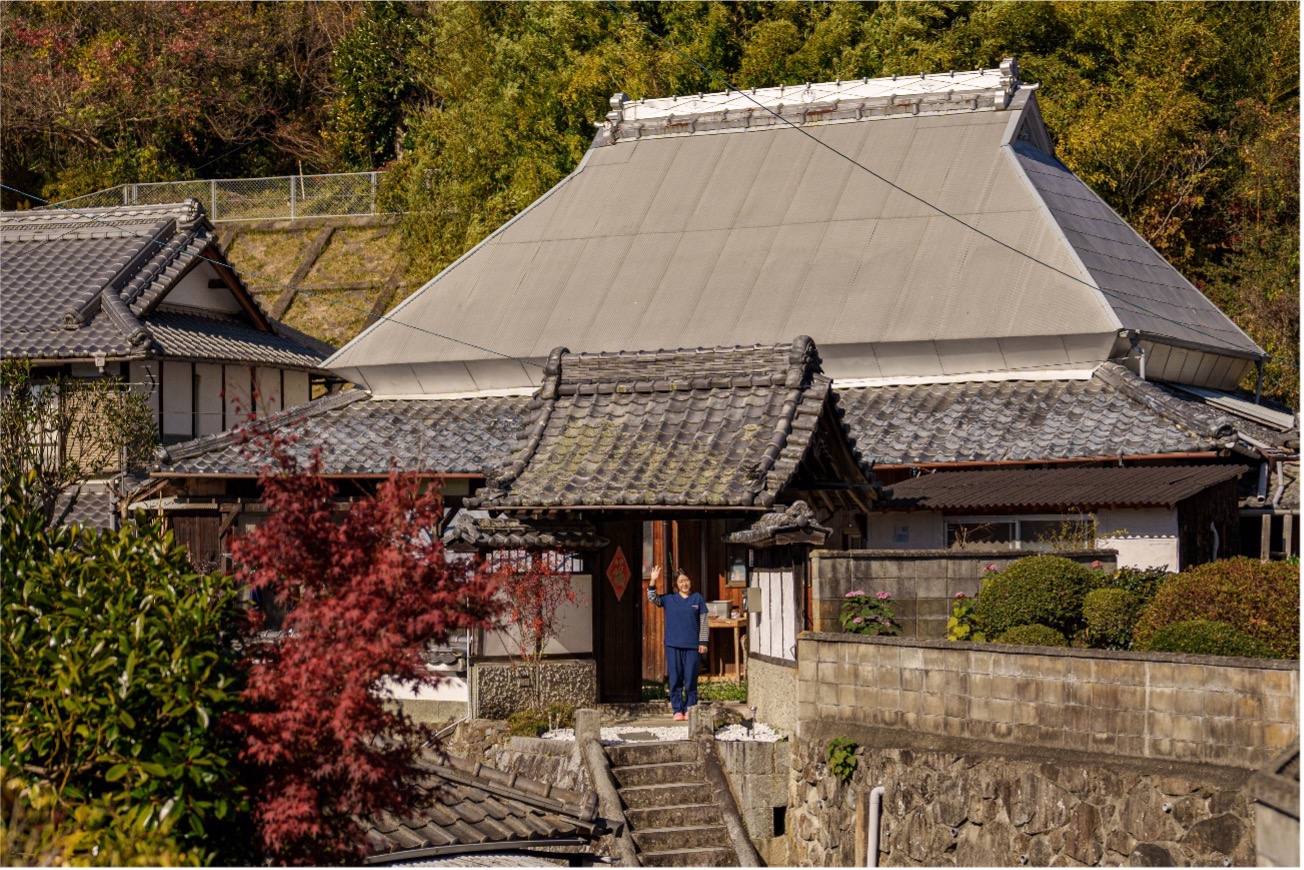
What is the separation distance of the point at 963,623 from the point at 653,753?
3629mm

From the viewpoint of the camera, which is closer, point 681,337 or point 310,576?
point 310,576

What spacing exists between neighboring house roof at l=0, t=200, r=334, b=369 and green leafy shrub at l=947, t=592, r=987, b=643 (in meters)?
19.0

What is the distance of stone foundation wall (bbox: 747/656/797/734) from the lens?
18078 millimetres

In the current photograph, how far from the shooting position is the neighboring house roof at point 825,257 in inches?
1029

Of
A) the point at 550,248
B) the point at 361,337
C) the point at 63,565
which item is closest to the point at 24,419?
the point at 361,337

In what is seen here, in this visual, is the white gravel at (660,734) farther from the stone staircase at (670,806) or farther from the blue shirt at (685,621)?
the blue shirt at (685,621)

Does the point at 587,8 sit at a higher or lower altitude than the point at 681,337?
higher

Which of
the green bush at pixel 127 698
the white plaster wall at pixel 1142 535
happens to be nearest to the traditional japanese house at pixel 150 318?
the white plaster wall at pixel 1142 535

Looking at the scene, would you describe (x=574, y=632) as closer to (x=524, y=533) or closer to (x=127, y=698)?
(x=524, y=533)

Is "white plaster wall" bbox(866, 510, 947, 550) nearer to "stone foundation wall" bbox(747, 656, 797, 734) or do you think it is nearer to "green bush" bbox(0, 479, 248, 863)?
"stone foundation wall" bbox(747, 656, 797, 734)

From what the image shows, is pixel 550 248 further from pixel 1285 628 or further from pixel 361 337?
pixel 1285 628

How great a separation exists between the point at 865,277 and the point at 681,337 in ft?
10.3

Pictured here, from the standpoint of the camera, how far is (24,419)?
24.5 metres

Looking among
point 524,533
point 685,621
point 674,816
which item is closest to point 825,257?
point 685,621
